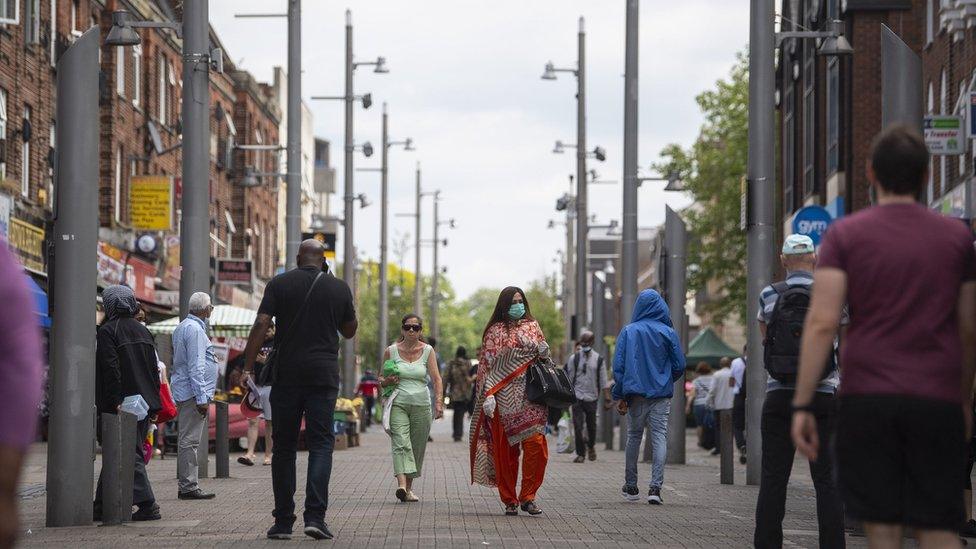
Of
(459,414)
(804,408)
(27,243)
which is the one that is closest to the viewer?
(804,408)

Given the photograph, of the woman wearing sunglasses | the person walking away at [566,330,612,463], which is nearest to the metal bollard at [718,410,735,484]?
the woman wearing sunglasses

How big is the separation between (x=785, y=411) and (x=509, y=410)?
4828 mm

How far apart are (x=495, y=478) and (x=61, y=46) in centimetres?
2419

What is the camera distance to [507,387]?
14.1 meters

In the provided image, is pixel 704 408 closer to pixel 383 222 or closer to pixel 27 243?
pixel 27 243

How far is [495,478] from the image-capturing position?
14.0 metres

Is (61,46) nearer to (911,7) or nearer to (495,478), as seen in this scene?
(911,7)

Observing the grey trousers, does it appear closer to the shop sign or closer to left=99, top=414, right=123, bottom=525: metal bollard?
left=99, top=414, right=123, bottom=525: metal bollard

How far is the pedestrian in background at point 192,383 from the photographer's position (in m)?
15.6

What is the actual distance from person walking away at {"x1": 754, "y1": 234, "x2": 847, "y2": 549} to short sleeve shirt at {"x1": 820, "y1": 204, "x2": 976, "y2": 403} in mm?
A: 3070

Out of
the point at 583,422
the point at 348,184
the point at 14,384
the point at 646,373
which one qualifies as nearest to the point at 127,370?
the point at 646,373

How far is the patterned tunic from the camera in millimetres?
13992

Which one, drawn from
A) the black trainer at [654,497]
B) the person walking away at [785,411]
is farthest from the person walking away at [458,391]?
the person walking away at [785,411]

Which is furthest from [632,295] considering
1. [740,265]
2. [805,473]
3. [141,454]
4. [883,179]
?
[740,265]
